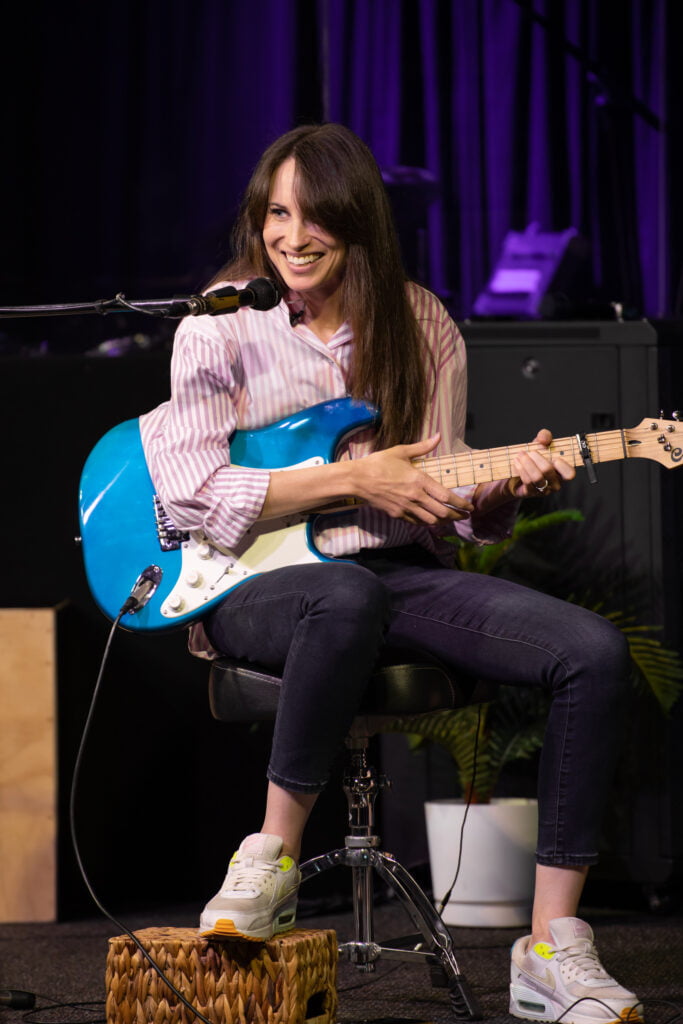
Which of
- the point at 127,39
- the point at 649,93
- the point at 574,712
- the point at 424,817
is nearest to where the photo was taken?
the point at 574,712

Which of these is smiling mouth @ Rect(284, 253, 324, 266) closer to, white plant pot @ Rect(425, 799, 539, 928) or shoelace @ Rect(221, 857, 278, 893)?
shoelace @ Rect(221, 857, 278, 893)

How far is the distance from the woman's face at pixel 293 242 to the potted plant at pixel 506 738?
856 mm

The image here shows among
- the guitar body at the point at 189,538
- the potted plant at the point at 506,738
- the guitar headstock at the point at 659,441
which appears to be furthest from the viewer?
the potted plant at the point at 506,738

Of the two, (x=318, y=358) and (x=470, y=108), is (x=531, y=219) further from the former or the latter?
(x=318, y=358)

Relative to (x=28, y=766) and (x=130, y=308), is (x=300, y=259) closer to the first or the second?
(x=130, y=308)

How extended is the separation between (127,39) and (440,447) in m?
3.20

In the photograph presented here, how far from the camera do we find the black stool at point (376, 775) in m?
2.11

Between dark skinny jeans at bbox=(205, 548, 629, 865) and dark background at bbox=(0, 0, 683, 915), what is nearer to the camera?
dark skinny jeans at bbox=(205, 548, 629, 865)

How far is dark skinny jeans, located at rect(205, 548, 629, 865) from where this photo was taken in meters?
1.98

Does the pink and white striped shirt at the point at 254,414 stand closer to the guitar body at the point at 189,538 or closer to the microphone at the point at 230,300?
the guitar body at the point at 189,538

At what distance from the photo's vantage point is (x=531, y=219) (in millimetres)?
4266

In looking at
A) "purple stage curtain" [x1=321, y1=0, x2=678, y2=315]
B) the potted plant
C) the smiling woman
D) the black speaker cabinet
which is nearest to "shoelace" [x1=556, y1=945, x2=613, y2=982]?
the potted plant

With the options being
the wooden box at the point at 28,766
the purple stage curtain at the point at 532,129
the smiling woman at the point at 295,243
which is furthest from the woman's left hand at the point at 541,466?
the purple stage curtain at the point at 532,129

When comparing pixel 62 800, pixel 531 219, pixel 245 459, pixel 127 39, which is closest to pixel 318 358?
pixel 245 459
